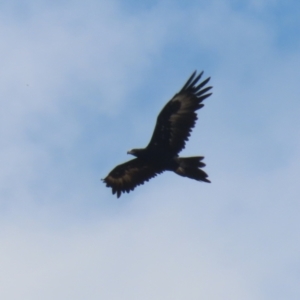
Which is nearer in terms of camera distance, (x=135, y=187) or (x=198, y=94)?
(x=198, y=94)

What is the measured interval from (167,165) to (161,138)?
2.55ft

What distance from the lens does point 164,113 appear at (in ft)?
86.7

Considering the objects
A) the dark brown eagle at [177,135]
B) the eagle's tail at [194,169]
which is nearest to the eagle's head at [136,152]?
the dark brown eagle at [177,135]

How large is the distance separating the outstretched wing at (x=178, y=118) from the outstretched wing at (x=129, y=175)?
1.13m

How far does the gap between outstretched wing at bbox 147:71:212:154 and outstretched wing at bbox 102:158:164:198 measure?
1.13 metres

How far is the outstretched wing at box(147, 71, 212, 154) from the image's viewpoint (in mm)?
25984

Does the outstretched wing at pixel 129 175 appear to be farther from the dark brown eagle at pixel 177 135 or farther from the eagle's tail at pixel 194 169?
the eagle's tail at pixel 194 169

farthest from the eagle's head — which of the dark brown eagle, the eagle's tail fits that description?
the eagle's tail

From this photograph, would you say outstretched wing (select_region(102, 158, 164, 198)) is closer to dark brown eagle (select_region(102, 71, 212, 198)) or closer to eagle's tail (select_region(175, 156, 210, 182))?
dark brown eagle (select_region(102, 71, 212, 198))

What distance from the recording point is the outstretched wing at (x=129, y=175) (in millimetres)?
27719

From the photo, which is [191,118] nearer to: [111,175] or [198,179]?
[198,179]

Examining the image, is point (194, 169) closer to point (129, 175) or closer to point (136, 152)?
point (136, 152)

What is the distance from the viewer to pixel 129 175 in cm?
2809

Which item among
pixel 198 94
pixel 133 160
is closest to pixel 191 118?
pixel 198 94
